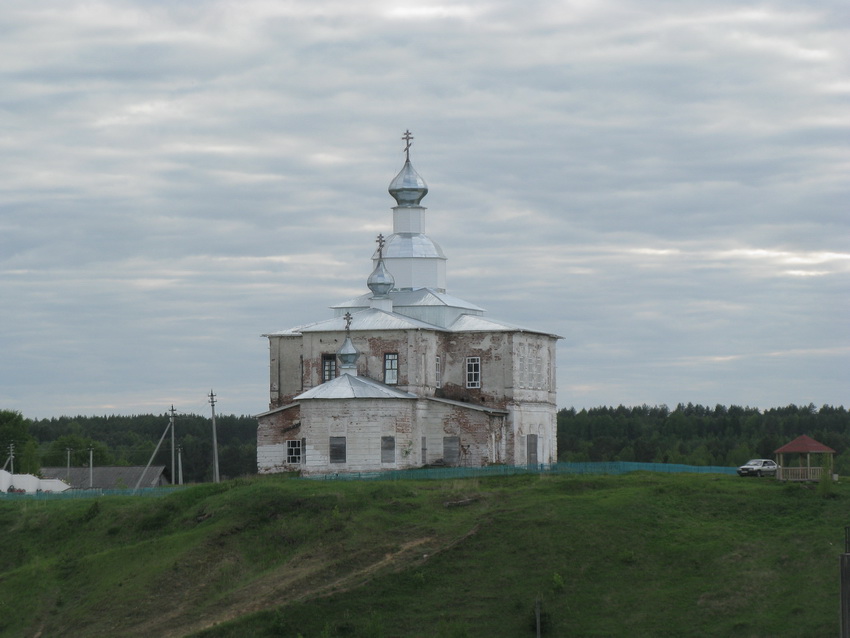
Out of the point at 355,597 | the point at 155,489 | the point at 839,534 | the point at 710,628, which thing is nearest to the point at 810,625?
the point at 710,628

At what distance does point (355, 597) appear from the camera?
37156 millimetres

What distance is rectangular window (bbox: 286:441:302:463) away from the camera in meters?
54.2

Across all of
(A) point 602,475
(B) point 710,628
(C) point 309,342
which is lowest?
(B) point 710,628

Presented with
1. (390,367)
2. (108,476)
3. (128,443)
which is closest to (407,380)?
(390,367)

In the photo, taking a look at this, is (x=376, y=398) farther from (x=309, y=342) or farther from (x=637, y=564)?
(x=637, y=564)

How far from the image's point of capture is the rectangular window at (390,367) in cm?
5416

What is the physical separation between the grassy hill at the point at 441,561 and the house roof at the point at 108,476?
36.5 m

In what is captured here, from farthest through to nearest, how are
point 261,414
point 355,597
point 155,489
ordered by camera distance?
point 261,414 → point 155,489 → point 355,597

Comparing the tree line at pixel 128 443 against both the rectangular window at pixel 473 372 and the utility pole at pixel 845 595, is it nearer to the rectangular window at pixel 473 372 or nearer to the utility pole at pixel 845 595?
the rectangular window at pixel 473 372

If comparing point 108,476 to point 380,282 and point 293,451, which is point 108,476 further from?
point 380,282

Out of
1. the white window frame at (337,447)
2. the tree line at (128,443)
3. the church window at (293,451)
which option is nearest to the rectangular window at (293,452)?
the church window at (293,451)

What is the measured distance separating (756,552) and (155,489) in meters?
22.4

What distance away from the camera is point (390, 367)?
5428 centimetres

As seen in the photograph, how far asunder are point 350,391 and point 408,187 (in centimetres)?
1266
